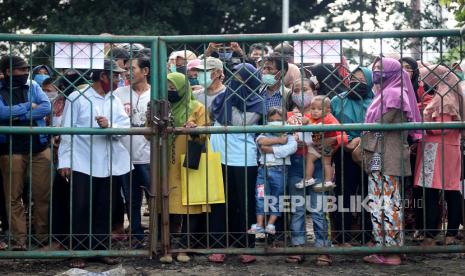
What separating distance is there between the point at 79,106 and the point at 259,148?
1437mm

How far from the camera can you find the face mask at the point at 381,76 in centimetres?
654

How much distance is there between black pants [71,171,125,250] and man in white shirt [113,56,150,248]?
22 cm

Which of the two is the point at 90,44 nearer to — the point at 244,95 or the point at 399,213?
the point at 244,95

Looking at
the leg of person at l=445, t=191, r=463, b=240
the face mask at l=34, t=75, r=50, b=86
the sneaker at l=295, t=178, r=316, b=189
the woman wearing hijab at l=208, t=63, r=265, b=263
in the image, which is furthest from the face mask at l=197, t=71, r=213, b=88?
the leg of person at l=445, t=191, r=463, b=240

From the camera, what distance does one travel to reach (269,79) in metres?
6.58

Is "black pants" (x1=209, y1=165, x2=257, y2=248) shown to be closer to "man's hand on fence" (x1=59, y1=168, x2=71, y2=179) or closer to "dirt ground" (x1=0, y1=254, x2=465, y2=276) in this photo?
"dirt ground" (x1=0, y1=254, x2=465, y2=276)

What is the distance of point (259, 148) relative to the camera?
265 inches

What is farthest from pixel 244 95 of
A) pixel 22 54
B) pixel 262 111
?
pixel 22 54

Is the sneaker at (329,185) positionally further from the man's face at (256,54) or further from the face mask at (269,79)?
the man's face at (256,54)

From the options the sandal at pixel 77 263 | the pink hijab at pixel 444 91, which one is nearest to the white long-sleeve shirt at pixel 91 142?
the sandal at pixel 77 263

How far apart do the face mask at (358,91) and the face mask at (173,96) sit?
135 centimetres

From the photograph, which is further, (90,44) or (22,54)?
(22,54)

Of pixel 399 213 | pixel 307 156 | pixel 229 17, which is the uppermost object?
pixel 229 17

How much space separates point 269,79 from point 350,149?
0.91 metres
